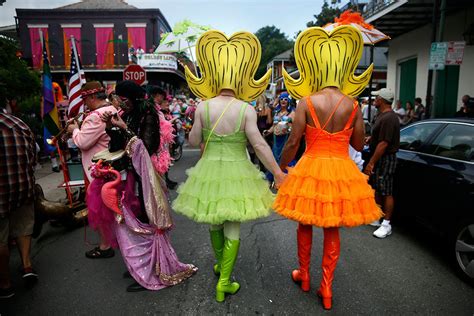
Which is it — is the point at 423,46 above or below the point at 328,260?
above

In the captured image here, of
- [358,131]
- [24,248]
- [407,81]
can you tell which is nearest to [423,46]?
[407,81]

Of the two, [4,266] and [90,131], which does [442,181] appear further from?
[4,266]

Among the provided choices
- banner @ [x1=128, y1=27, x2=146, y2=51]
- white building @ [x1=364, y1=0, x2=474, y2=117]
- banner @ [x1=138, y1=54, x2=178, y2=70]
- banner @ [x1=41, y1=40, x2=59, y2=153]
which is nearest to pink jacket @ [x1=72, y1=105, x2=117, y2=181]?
banner @ [x1=41, y1=40, x2=59, y2=153]

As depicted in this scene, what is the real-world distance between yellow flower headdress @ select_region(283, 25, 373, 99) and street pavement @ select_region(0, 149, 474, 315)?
A: 1876mm

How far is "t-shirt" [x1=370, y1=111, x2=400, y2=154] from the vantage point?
13.1 feet

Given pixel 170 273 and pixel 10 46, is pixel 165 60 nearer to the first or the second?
pixel 10 46

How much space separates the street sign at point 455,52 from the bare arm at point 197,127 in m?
6.73

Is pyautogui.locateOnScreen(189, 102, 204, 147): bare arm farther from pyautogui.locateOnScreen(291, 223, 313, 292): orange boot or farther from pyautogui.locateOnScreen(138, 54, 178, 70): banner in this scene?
pyautogui.locateOnScreen(138, 54, 178, 70): banner

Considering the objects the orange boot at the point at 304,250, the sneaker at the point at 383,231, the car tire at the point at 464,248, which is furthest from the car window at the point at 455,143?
the orange boot at the point at 304,250

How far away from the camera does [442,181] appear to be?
3.54 metres

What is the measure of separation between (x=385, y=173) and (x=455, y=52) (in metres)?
4.69

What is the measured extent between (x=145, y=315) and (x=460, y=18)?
1168 cm

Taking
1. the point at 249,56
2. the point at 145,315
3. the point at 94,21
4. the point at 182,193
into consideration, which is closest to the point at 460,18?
the point at 249,56

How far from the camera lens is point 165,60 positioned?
60.3ft
